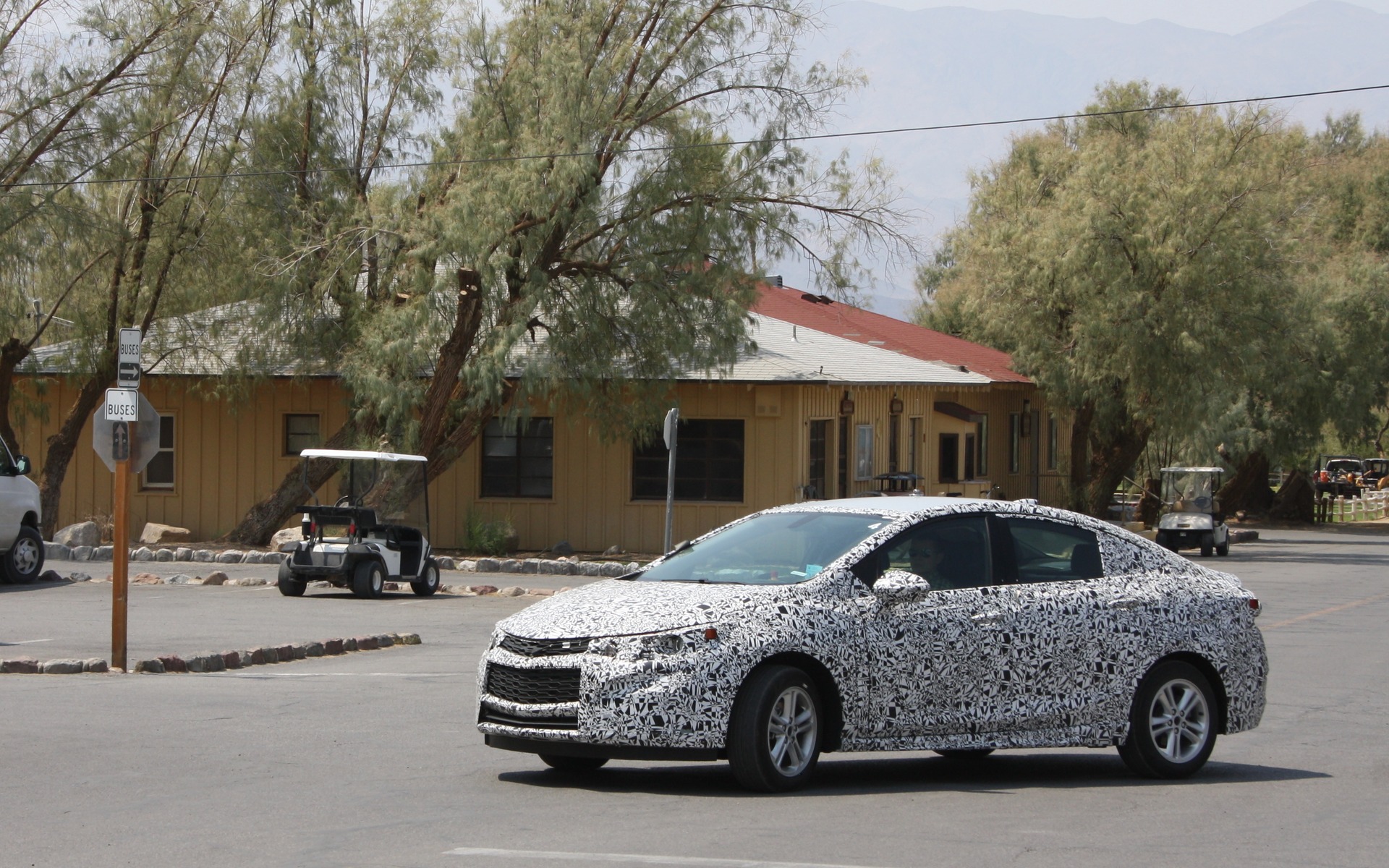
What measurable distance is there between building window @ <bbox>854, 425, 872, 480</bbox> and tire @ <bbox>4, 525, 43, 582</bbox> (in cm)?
1660

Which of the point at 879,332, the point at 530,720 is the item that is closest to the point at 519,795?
the point at 530,720

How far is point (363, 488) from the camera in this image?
81.5 ft

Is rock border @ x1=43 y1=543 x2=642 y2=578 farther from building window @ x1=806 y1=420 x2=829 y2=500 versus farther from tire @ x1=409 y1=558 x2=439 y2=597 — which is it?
building window @ x1=806 y1=420 x2=829 y2=500

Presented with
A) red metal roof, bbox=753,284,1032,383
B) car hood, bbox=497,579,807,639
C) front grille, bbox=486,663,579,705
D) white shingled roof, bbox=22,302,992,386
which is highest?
red metal roof, bbox=753,284,1032,383

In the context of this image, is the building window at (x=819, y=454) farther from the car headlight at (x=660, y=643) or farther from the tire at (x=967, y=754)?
the car headlight at (x=660, y=643)

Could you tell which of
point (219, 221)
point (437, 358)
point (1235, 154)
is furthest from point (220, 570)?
point (1235, 154)

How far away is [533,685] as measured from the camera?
27.7ft

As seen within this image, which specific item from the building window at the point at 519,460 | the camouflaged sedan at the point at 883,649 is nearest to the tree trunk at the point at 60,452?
the building window at the point at 519,460

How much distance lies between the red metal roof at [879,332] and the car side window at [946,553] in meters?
27.4

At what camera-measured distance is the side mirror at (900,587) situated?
848cm

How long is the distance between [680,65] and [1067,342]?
13577 mm

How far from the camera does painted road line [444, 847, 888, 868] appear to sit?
6703 mm

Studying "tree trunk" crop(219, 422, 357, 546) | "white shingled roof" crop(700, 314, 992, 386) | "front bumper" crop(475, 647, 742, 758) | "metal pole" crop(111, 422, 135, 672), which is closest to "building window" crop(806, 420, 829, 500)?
"white shingled roof" crop(700, 314, 992, 386)

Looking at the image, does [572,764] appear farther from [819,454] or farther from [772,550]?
[819,454]
